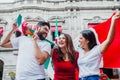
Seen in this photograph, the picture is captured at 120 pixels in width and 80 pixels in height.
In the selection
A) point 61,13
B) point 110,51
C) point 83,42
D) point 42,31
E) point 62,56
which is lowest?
point 61,13

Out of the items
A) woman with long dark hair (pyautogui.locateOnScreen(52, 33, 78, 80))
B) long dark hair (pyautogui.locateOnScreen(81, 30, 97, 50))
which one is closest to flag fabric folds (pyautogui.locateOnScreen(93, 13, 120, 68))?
long dark hair (pyautogui.locateOnScreen(81, 30, 97, 50))

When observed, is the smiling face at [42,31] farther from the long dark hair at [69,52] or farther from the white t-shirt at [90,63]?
the white t-shirt at [90,63]

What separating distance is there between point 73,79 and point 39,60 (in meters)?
0.66

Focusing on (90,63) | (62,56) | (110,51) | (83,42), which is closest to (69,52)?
(62,56)

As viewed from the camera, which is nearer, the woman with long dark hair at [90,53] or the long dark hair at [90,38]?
the woman with long dark hair at [90,53]

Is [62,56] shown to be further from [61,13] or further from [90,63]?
[61,13]

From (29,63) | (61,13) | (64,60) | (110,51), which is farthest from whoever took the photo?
(61,13)

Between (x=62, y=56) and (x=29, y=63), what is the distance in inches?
22.4

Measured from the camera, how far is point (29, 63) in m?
3.67

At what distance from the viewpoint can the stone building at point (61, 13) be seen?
1766 cm

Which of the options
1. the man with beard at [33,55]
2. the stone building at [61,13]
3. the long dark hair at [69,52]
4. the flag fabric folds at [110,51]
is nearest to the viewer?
the man with beard at [33,55]

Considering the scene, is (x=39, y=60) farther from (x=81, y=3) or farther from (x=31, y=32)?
(x=81, y=3)

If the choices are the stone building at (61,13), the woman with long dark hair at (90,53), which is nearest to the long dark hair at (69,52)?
the woman with long dark hair at (90,53)

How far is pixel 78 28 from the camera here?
17625mm
